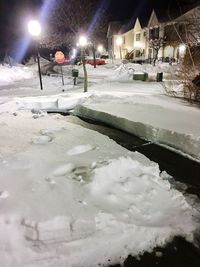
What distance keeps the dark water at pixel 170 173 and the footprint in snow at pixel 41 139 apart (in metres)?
2.15

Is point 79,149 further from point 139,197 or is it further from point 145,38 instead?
point 145,38

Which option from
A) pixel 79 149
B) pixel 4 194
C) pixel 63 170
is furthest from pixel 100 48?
pixel 4 194

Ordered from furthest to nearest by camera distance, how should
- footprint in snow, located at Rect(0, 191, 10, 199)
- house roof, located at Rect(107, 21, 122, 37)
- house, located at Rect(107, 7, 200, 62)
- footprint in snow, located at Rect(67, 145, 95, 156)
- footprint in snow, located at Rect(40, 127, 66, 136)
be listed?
house roof, located at Rect(107, 21, 122, 37) → house, located at Rect(107, 7, 200, 62) → footprint in snow, located at Rect(40, 127, 66, 136) → footprint in snow, located at Rect(67, 145, 95, 156) → footprint in snow, located at Rect(0, 191, 10, 199)

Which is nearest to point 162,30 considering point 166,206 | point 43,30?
point 43,30

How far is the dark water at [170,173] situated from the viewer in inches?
144

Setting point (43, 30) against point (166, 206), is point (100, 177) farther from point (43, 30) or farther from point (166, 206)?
point (43, 30)

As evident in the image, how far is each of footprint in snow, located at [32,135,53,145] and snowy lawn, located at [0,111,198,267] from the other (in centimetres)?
55

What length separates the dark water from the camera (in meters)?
3.66

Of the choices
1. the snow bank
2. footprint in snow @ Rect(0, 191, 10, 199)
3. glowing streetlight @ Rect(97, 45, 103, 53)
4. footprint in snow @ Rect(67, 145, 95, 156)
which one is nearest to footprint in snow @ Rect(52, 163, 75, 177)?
footprint in snow @ Rect(67, 145, 95, 156)

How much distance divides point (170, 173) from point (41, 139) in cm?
367

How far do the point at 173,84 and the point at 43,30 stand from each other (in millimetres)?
18186

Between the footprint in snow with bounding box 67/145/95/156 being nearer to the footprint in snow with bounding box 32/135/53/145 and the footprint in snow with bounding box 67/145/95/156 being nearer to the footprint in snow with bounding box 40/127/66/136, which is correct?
the footprint in snow with bounding box 32/135/53/145

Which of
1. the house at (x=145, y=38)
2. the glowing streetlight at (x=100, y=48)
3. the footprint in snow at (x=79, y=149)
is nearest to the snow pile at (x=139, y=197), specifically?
the footprint in snow at (x=79, y=149)

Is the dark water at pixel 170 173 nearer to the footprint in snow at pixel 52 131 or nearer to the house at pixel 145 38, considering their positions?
the footprint in snow at pixel 52 131
